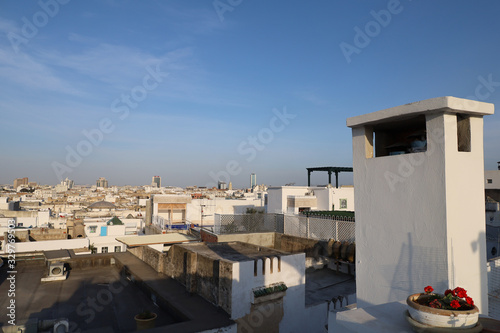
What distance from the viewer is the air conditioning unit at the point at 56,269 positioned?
11086 millimetres

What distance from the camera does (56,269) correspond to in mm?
11211

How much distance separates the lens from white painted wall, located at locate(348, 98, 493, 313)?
488cm

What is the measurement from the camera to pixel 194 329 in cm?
665

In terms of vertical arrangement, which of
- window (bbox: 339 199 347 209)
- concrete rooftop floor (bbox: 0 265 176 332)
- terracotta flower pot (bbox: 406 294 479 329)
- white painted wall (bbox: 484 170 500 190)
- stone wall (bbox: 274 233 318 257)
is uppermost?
white painted wall (bbox: 484 170 500 190)

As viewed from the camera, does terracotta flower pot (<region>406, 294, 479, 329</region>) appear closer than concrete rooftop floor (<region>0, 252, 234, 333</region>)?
Yes

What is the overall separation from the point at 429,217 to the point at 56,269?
11.9 metres

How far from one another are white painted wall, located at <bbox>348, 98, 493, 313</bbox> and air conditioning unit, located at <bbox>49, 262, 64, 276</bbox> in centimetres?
Answer: 1039

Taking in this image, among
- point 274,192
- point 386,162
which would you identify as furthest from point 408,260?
point 274,192

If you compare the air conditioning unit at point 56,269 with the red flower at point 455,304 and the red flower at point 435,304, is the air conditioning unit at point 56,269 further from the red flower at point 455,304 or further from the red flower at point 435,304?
the red flower at point 455,304

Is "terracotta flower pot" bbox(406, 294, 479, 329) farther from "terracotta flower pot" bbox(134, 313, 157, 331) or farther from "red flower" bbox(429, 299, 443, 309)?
"terracotta flower pot" bbox(134, 313, 157, 331)

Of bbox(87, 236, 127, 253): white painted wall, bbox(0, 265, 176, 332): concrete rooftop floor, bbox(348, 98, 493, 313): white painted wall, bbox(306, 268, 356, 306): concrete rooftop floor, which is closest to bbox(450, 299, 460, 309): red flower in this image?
bbox(348, 98, 493, 313): white painted wall

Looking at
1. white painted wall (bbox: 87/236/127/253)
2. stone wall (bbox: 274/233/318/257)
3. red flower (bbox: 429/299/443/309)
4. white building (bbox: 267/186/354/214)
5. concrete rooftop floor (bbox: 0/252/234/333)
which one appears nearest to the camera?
red flower (bbox: 429/299/443/309)

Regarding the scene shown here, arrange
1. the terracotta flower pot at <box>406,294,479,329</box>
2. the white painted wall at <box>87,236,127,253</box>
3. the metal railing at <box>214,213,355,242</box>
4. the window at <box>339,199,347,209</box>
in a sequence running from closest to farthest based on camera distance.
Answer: the terracotta flower pot at <box>406,294,479,329</box> < the metal railing at <box>214,213,355,242</box> < the white painted wall at <box>87,236,127,253</box> < the window at <box>339,199,347,209</box>

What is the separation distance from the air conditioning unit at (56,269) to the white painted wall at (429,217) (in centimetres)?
1039
